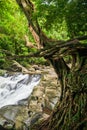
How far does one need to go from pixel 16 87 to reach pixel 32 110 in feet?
17.9

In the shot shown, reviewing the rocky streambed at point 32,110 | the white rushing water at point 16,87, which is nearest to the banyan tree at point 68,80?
the rocky streambed at point 32,110

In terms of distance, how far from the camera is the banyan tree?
798cm

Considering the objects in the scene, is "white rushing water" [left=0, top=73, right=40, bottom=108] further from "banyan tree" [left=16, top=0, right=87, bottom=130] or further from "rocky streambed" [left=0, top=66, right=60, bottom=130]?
"banyan tree" [left=16, top=0, right=87, bottom=130]

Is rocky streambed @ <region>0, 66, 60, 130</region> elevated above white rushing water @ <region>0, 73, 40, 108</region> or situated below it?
above

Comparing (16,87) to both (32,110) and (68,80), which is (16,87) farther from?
(68,80)

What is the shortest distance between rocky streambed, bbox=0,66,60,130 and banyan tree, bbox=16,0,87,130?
0.92 meters

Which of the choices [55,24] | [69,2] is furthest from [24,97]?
[69,2]

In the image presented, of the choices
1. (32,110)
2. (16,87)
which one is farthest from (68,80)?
(16,87)

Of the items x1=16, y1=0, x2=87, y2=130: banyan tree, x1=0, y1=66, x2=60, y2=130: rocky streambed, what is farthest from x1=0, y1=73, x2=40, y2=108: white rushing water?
x1=16, y1=0, x2=87, y2=130: banyan tree

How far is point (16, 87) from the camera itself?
1631 cm

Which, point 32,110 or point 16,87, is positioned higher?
point 32,110

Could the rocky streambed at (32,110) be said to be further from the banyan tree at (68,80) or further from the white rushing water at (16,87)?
the white rushing water at (16,87)

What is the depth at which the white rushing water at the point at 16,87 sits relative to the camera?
1403 centimetres

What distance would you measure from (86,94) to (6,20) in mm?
7074
